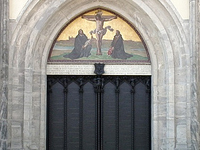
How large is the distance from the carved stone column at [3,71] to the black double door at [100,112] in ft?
5.35

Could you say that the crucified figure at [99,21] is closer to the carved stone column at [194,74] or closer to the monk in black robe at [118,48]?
the monk in black robe at [118,48]

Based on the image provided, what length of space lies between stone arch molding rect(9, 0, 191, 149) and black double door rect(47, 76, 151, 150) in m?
0.45

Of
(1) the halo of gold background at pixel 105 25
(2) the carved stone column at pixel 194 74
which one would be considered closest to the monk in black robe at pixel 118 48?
(1) the halo of gold background at pixel 105 25

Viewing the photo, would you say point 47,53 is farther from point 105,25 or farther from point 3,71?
point 105,25

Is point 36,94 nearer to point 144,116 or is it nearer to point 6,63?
point 6,63

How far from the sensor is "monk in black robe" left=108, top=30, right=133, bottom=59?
539 inches

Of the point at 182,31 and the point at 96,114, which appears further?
the point at 96,114

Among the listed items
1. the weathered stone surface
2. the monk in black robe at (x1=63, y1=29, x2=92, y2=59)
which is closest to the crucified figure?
the monk in black robe at (x1=63, y1=29, x2=92, y2=59)

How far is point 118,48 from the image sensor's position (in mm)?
13711

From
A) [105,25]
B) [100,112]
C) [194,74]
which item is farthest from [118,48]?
[194,74]

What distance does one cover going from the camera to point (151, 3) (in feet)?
42.3

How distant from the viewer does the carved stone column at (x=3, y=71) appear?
12.1 m

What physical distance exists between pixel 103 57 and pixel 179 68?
2185 mm

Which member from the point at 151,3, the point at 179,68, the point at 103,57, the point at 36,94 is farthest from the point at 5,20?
the point at 179,68
